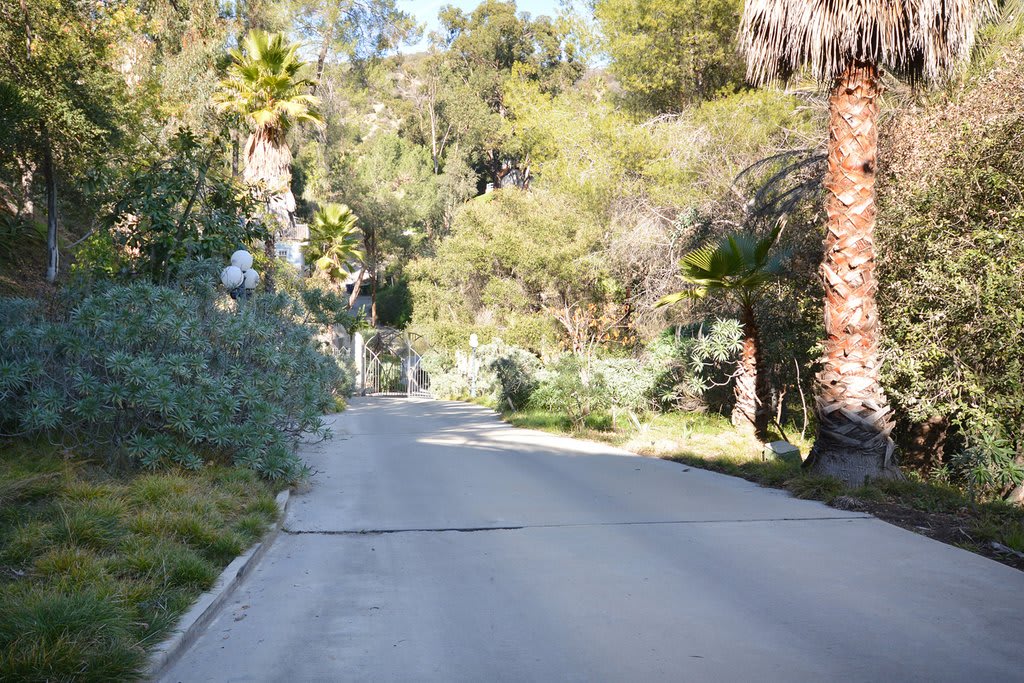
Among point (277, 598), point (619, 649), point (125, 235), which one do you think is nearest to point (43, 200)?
point (125, 235)

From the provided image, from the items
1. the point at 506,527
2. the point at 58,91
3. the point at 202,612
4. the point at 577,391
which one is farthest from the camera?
the point at 577,391

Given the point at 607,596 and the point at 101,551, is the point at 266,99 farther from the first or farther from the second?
the point at 607,596

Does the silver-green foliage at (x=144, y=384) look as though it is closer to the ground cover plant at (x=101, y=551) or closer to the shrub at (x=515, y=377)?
the ground cover plant at (x=101, y=551)

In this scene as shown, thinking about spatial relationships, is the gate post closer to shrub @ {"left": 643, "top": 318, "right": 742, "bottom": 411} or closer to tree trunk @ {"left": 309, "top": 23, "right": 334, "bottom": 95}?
tree trunk @ {"left": 309, "top": 23, "right": 334, "bottom": 95}

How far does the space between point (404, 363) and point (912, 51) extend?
3446cm

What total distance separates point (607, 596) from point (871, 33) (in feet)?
23.8

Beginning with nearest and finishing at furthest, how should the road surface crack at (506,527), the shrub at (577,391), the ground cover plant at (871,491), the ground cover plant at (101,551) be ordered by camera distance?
the ground cover plant at (101,551) < the ground cover plant at (871,491) < the road surface crack at (506,527) < the shrub at (577,391)

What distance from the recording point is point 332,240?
3697cm

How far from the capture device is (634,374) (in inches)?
639

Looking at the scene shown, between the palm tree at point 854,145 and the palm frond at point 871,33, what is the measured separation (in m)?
0.01

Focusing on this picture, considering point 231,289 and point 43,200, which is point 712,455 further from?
point 43,200

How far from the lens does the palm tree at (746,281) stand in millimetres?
12508

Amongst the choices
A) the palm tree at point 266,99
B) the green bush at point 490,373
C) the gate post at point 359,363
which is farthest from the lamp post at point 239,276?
the gate post at point 359,363

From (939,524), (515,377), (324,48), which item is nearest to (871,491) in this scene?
(939,524)
